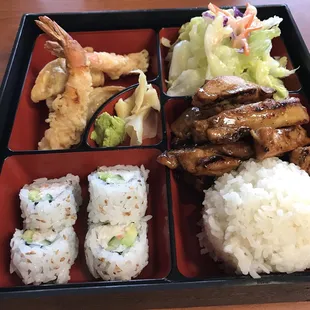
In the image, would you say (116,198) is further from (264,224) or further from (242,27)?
(242,27)

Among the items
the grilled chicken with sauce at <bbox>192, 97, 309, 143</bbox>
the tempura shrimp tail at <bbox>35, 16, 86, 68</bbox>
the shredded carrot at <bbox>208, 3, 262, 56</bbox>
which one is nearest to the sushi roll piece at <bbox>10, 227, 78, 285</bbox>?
the grilled chicken with sauce at <bbox>192, 97, 309, 143</bbox>

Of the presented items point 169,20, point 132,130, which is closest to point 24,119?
point 132,130

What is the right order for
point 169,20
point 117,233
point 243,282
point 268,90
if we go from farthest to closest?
1. point 169,20
2. point 268,90
3. point 117,233
4. point 243,282

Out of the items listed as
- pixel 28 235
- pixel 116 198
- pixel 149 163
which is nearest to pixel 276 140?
pixel 149 163

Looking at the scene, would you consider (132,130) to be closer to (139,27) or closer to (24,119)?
(24,119)

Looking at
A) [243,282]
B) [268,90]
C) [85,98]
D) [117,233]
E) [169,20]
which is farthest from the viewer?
[169,20]

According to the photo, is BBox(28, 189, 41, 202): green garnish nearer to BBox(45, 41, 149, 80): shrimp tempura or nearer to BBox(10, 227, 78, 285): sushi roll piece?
BBox(10, 227, 78, 285): sushi roll piece

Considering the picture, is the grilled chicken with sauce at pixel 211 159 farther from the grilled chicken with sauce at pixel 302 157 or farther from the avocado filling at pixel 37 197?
the avocado filling at pixel 37 197

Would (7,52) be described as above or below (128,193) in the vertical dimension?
above
